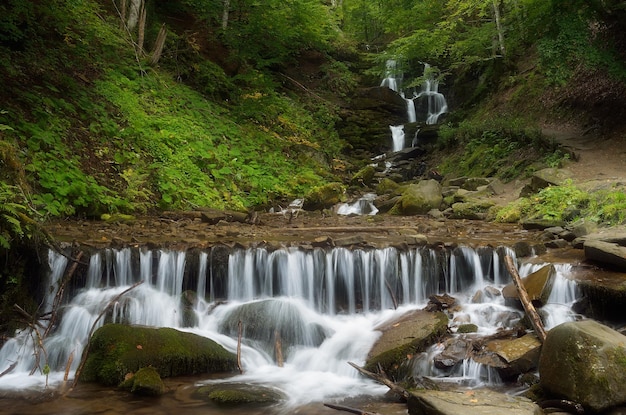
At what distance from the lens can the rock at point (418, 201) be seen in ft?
41.5

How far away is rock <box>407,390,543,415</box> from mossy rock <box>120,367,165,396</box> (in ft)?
9.11

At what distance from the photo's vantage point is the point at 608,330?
5.08 metres

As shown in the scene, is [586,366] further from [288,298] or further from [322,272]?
[288,298]

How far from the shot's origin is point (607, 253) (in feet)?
22.7

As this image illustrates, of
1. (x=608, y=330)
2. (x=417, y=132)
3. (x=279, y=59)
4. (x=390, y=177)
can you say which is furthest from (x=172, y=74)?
(x=608, y=330)

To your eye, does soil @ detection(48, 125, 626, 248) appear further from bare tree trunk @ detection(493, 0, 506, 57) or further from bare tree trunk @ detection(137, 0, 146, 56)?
bare tree trunk @ detection(137, 0, 146, 56)

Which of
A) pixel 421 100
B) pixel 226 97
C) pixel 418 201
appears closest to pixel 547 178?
pixel 418 201

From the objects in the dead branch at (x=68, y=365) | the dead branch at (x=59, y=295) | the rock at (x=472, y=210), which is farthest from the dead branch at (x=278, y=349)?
the rock at (x=472, y=210)

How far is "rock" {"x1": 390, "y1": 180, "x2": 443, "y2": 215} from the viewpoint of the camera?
12.7 meters

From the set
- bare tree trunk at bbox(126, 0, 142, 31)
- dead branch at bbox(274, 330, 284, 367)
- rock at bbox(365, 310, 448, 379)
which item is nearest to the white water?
rock at bbox(365, 310, 448, 379)

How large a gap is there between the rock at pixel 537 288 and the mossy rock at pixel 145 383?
4995 millimetres

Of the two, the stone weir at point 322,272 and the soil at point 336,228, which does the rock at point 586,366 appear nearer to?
the stone weir at point 322,272

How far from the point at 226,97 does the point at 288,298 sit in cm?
1133

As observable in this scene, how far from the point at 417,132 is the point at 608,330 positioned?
1574cm
